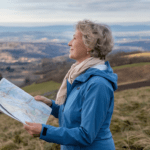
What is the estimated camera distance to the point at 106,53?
182 centimetres

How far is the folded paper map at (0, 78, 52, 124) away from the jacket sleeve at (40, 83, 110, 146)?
10.0 inches


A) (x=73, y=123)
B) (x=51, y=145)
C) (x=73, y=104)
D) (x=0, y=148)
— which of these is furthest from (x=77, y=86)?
(x=0, y=148)

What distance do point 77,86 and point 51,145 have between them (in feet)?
8.22

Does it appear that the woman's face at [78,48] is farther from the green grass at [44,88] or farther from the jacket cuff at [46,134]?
the green grass at [44,88]

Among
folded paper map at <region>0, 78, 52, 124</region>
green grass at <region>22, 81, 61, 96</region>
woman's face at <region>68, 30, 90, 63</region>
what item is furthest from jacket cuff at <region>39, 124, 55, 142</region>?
green grass at <region>22, 81, 61, 96</region>

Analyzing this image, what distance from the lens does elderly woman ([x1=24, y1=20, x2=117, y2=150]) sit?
1448mm

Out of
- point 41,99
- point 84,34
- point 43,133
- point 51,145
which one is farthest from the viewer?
point 51,145

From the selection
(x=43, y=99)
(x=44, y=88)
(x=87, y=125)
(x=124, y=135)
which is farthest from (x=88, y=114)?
(x=44, y=88)

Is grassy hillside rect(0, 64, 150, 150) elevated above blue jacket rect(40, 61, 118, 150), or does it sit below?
below

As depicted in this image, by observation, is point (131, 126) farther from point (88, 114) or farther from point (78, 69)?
point (88, 114)

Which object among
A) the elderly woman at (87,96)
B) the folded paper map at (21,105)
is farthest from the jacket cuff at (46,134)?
the folded paper map at (21,105)

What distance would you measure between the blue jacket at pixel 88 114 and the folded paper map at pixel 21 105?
0.23 meters

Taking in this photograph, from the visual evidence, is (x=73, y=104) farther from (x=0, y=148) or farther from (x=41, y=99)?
(x=0, y=148)

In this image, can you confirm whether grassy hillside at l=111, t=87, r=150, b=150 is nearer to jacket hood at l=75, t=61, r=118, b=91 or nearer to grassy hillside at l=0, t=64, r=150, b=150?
Answer: grassy hillside at l=0, t=64, r=150, b=150
